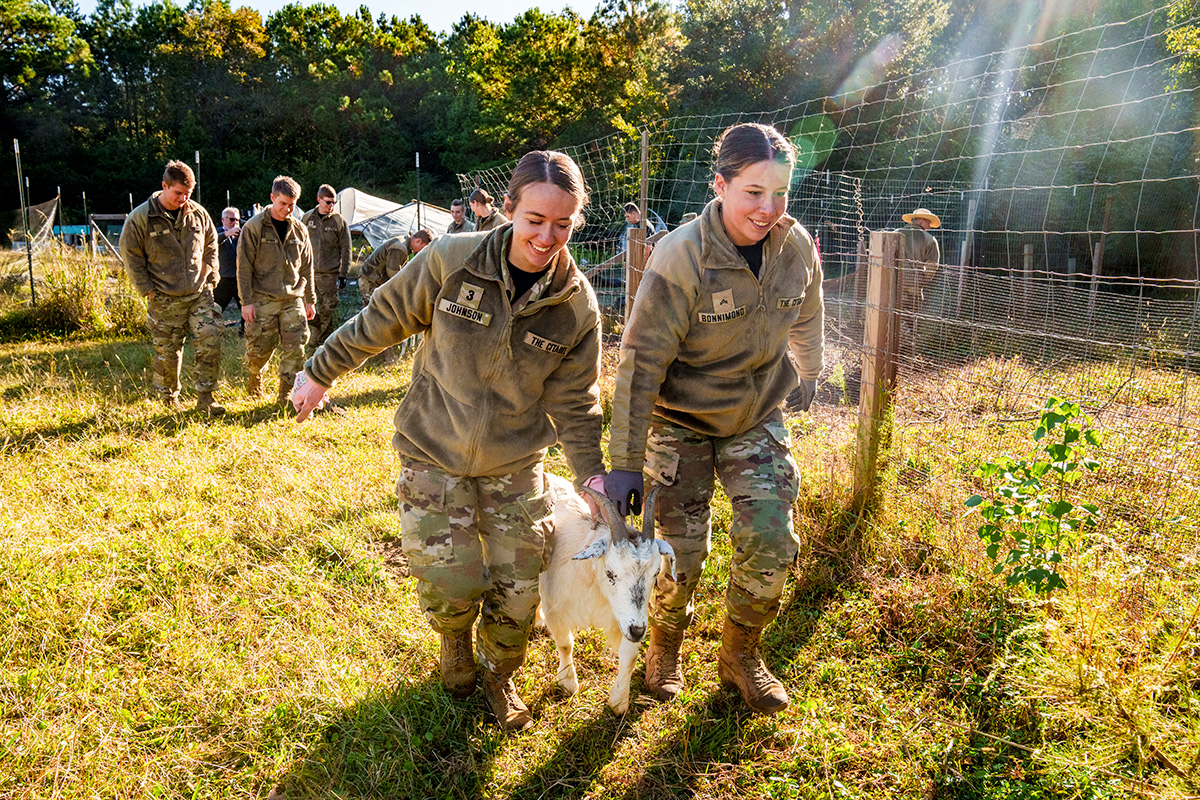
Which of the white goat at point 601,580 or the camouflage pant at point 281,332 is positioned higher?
the camouflage pant at point 281,332

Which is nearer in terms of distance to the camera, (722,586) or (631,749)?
(631,749)

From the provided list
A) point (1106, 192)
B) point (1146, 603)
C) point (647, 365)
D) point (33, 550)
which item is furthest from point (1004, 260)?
point (33, 550)

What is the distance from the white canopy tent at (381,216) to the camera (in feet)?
59.4

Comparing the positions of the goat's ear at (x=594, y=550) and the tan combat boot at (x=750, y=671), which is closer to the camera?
the goat's ear at (x=594, y=550)

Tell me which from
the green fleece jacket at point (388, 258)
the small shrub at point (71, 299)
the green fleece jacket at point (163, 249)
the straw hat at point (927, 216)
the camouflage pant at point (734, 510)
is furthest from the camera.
Result: the small shrub at point (71, 299)

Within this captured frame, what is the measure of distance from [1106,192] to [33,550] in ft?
59.4

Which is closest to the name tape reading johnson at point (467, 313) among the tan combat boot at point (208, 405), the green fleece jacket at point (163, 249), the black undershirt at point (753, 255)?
the black undershirt at point (753, 255)

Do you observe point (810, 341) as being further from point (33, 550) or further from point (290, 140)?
point (290, 140)

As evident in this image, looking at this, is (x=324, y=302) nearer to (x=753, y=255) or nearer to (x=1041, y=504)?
(x=753, y=255)

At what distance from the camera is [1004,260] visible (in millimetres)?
16516

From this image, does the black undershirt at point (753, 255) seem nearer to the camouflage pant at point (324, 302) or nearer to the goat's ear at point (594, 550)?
the goat's ear at point (594, 550)

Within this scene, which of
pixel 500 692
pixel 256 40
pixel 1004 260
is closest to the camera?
pixel 500 692

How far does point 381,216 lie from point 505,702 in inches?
690

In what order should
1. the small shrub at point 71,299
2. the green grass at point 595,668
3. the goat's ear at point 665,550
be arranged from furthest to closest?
the small shrub at point 71,299
the goat's ear at point 665,550
the green grass at point 595,668
